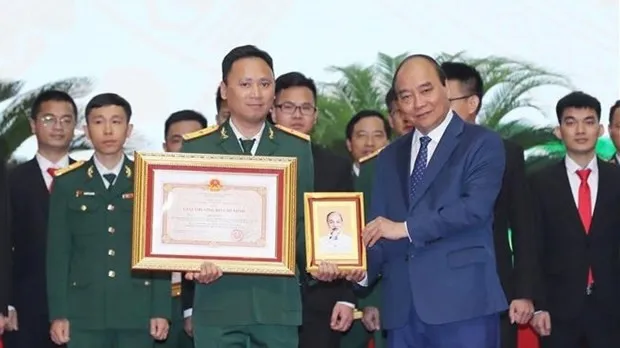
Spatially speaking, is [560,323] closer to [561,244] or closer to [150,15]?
[561,244]

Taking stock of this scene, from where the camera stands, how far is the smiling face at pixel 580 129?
21.9 feet

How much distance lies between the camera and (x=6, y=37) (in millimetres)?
9227

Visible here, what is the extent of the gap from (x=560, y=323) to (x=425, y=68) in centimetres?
227

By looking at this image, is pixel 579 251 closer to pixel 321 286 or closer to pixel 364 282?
pixel 321 286

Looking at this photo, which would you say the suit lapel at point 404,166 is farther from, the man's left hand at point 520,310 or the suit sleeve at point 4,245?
the suit sleeve at point 4,245

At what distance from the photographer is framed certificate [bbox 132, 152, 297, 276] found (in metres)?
4.77

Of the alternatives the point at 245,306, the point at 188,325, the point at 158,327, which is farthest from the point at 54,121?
the point at 245,306

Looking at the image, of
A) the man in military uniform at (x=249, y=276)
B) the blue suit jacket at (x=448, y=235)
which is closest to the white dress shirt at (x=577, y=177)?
the blue suit jacket at (x=448, y=235)

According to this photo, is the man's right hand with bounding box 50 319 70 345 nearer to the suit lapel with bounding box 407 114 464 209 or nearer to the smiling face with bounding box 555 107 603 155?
the suit lapel with bounding box 407 114 464 209

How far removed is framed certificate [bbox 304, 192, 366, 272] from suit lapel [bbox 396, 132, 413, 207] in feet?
0.64

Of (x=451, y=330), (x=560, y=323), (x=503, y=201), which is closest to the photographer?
(x=451, y=330)

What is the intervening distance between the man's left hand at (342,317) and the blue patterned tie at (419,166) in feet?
4.63

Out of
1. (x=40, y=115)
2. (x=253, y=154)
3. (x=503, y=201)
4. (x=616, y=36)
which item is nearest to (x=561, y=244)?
(x=503, y=201)

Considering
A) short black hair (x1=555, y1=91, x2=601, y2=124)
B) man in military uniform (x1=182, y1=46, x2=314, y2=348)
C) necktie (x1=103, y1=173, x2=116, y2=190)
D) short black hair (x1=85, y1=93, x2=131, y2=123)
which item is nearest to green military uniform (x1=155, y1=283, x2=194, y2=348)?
necktie (x1=103, y1=173, x2=116, y2=190)
